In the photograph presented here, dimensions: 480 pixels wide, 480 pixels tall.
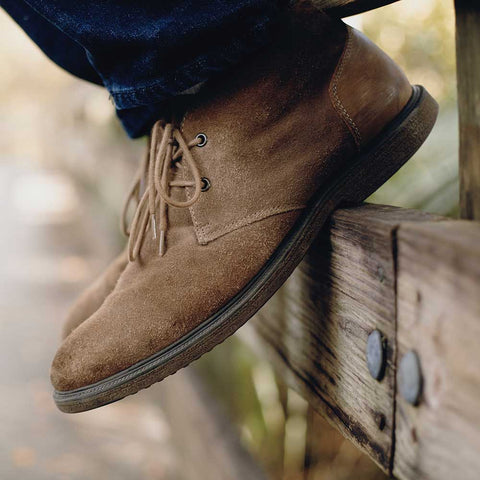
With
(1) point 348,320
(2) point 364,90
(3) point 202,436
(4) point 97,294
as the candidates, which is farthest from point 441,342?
(3) point 202,436

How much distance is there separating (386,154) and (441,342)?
1.22ft

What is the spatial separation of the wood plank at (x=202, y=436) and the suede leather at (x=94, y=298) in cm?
64

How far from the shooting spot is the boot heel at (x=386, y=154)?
2.55 ft

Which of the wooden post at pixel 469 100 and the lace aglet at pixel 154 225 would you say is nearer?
the wooden post at pixel 469 100

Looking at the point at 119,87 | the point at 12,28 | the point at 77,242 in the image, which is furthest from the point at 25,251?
the point at 12,28

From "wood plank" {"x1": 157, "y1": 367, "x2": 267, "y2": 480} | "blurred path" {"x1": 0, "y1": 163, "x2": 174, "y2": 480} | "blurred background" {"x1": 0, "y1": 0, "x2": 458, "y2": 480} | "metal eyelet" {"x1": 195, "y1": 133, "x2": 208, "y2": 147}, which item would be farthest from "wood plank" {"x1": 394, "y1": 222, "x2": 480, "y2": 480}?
"blurred path" {"x1": 0, "y1": 163, "x2": 174, "y2": 480}

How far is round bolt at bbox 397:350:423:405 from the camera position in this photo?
0.51 m

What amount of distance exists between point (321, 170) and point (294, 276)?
0.17m

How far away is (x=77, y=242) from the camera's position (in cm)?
557

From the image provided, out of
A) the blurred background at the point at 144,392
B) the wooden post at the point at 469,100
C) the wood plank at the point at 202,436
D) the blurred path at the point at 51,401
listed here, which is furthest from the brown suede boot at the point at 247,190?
the blurred path at the point at 51,401

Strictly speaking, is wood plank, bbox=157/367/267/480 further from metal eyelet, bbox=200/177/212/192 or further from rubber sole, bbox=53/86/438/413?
metal eyelet, bbox=200/177/212/192

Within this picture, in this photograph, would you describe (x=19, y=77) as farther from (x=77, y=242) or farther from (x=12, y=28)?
(x=77, y=242)

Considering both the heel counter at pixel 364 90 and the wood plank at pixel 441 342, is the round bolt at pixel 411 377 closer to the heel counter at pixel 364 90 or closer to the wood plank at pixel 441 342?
the wood plank at pixel 441 342

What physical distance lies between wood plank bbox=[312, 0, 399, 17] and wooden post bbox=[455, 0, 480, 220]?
3.6 inches
